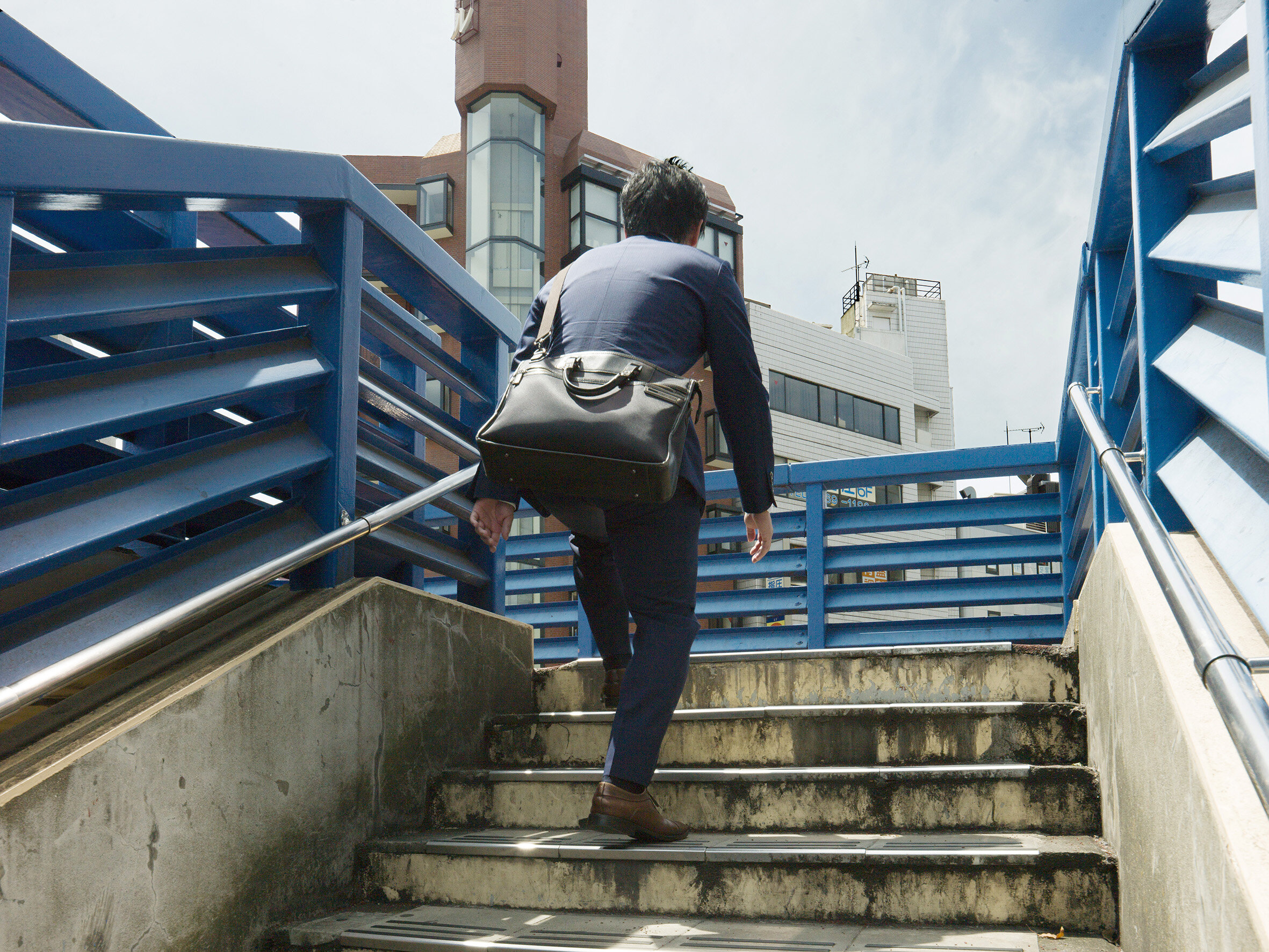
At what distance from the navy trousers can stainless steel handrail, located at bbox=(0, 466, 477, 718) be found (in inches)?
35.1

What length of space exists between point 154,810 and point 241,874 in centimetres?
35

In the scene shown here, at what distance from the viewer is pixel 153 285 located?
8.83ft

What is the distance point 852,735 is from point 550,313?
154cm

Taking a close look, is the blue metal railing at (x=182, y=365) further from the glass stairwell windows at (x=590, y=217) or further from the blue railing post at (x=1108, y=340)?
the glass stairwell windows at (x=590, y=217)

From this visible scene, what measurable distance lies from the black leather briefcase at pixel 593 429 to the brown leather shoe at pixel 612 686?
1.12 metres

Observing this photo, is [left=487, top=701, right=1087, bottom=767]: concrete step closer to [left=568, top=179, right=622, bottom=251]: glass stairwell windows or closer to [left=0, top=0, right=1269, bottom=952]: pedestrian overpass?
[left=0, top=0, right=1269, bottom=952]: pedestrian overpass

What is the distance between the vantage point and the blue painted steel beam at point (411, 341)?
369 centimetres

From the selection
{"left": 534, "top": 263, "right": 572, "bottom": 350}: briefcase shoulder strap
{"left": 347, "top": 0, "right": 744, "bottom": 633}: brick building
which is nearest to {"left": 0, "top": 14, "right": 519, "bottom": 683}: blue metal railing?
{"left": 534, "top": 263, "right": 572, "bottom": 350}: briefcase shoulder strap

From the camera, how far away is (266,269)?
312 centimetres

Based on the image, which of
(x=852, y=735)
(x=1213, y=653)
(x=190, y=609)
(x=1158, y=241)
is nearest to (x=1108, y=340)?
(x=1158, y=241)

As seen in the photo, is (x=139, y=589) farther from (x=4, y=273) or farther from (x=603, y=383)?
(x=603, y=383)

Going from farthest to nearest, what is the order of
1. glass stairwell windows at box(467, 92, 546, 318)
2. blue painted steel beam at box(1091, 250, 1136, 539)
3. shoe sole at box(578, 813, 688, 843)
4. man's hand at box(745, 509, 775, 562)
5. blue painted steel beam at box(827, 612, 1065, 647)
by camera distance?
glass stairwell windows at box(467, 92, 546, 318) → blue painted steel beam at box(827, 612, 1065, 647) → blue painted steel beam at box(1091, 250, 1136, 539) → man's hand at box(745, 509, 775, 562) → shoe sole at box(578, 813, 688, 843)

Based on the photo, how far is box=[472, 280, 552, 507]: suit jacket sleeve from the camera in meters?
2.86

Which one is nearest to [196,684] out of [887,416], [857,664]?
[857,664]
